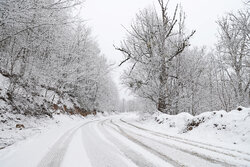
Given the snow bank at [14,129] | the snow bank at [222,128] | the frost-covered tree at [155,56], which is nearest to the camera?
the snow bank at [222,128]

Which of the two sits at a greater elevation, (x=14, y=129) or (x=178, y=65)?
(x=178, y=65)

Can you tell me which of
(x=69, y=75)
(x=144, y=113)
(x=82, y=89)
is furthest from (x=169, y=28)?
(x=82, y=89)

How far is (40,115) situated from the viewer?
45.5 ft

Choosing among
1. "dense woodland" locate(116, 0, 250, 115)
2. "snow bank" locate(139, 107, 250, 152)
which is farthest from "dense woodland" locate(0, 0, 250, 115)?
"snow bank" locate(139, 107, 250, 152)

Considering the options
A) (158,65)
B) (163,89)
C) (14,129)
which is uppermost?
(158,65)

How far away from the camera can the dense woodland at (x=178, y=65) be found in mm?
13203

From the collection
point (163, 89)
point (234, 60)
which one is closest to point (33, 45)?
point (163, 89)

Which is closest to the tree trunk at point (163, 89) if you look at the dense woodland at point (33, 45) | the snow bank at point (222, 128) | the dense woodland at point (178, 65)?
the dense woodland at point (178, 65)

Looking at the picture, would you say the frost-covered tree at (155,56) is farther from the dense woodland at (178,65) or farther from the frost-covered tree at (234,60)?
the frost-covered tree at (234,60)

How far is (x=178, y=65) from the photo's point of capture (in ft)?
46.8

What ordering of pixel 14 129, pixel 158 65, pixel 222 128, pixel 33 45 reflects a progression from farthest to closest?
pixel 158 65, pixel 33 45, pixel 14 129, pixel 222 128

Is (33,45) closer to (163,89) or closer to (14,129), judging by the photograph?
(14,129)

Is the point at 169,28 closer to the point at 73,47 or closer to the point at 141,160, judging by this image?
→ the point at 73,47

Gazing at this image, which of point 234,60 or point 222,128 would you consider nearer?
point 222,128
